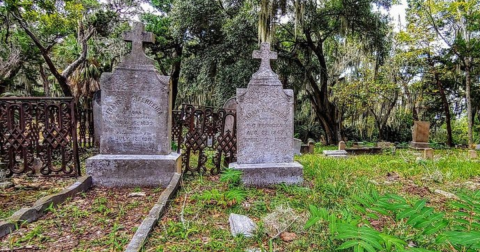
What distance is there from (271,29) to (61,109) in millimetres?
9063

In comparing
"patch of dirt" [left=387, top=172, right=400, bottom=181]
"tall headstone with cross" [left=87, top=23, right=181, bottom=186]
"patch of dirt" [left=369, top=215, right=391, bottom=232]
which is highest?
"tall headstone with cross" [left=87, top=23, right=181, bottom=186]

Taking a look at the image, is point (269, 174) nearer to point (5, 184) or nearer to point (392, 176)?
point (392, 176)

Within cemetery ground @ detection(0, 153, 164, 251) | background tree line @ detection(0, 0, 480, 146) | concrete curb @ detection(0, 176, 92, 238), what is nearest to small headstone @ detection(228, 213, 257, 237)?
cemetery ground @ detection(0, 153, 164, 251)

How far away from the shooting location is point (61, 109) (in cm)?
452

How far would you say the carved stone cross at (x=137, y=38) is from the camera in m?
4.59

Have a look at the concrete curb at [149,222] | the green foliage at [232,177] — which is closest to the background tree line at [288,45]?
the green foliage at [232,177]

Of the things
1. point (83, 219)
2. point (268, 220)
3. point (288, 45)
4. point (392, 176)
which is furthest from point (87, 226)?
Answer: point (288, 45)

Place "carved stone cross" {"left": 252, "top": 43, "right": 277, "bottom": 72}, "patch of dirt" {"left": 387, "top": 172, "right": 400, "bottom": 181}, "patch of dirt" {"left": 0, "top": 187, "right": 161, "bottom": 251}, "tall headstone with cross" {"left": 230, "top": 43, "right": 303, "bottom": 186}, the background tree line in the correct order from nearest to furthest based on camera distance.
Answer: "patch of dirt" {"left": 0, "top": 187, "right": 161, "bottom": 251}, "tall headstone with cross" {"left": 230, "top": 43, "right": 303, "bottom": 186}, "carved stone cross" {"left": 252, "top": 43, "right": 277, "bottom": 72}, "patch of dirt" {"left": 387, "top": 172, "right": 400, "bottom": 181}, the background tree line

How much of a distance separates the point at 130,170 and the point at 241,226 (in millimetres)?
2491

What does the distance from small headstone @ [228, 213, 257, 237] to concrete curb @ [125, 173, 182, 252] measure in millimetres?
787

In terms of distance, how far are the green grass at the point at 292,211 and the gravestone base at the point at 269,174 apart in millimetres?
187

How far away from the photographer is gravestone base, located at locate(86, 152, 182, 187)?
14.3ft

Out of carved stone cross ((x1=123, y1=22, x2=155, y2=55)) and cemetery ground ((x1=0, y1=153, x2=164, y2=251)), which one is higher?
carved stone cross ((x1=123, y1=22, x2=155, y2=55))

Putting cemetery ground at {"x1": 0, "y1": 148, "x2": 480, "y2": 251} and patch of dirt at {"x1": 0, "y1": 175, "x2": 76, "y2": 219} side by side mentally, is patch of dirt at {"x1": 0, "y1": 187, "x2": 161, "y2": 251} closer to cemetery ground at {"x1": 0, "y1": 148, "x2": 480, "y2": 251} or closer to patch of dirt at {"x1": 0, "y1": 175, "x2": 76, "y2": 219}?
cemetery ground at {"x1": 0, "y1": 148, "x2": 480, "y2": 251}
